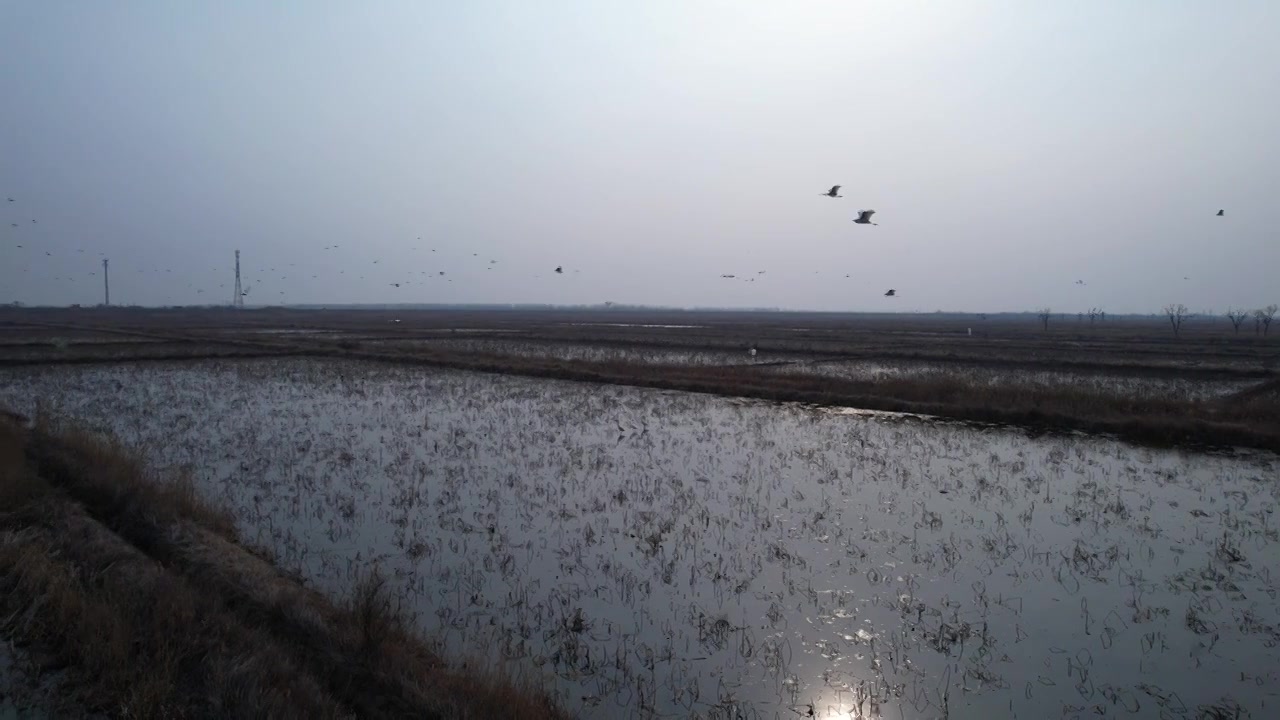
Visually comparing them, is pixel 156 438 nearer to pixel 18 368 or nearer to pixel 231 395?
pixel 231 395

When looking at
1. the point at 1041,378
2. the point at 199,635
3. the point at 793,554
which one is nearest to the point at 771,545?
the point at 793,554

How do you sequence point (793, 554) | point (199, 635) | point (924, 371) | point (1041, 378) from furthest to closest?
point (924, 371) → point (1041, 378) → point (793, 554) → point (199, 635)

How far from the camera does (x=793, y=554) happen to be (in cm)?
629

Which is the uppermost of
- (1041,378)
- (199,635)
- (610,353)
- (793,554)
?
(610,353)

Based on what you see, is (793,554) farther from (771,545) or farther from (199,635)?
(199,635)

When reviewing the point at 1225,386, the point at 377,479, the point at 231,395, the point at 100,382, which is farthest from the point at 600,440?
the point at 1225,386

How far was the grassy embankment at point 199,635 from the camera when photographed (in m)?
3.59

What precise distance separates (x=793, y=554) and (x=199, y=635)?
14.6 feet

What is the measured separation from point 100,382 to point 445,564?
16.9 metres

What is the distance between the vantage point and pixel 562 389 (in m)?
18.6

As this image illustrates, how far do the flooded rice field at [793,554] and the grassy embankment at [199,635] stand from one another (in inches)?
22.2

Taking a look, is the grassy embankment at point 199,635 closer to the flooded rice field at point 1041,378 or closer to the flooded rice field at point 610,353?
the flooded rice field at point 1041,378

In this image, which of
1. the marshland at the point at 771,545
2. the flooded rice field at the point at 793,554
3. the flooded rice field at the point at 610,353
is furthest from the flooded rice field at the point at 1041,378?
the flooded rice field at the point at 793,554

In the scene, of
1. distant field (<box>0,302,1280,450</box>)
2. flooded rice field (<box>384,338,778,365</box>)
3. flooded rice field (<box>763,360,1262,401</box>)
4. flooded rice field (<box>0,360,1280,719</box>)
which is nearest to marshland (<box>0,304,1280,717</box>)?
flooded rice field (<box>0,360,1280,719</box>)
